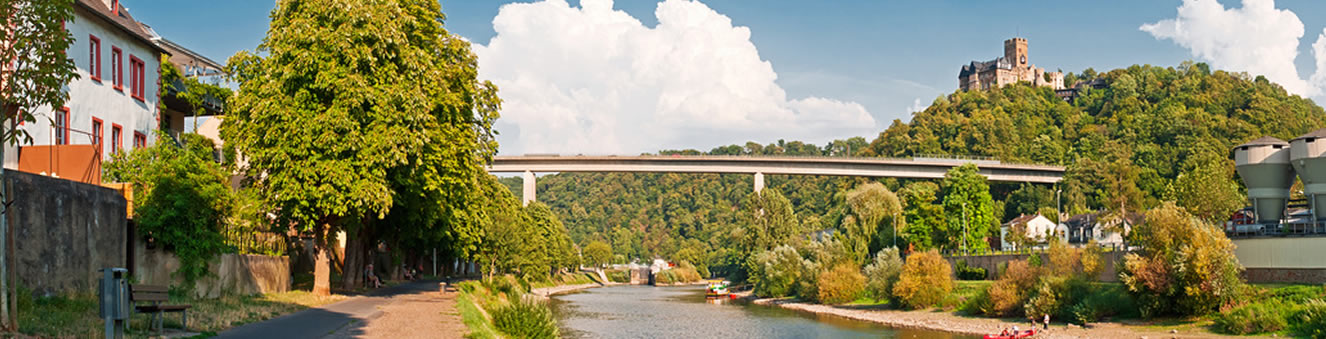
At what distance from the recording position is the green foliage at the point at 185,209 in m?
24.5

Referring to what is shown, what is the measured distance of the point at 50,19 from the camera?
48.4ft

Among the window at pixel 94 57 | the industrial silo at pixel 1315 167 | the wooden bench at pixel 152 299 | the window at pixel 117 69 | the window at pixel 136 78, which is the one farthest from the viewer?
the industrial silo at pixel 1315 167

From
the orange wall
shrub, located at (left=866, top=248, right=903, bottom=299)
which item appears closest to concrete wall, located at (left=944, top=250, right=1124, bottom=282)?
shrub, located at (left=866, top=248, right=903, bottom=299)

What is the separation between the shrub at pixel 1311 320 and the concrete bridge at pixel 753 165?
89.7 meters

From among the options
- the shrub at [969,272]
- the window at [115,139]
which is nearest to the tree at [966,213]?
the shrub at [969,272]

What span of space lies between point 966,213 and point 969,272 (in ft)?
57.8

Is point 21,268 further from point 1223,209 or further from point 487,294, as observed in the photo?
point 1223,209

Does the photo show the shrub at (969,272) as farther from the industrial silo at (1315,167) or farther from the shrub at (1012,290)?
the industrial silo at (1315,167)

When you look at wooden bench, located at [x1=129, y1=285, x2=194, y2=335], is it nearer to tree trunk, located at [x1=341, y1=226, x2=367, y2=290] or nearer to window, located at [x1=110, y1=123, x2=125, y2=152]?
tree trunk, located at [x1=341, y1=226, x2=367, y2=290]

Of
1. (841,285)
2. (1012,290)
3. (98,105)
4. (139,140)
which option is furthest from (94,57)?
(841,285)

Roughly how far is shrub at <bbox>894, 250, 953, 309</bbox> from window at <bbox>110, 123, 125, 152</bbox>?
1713 inches

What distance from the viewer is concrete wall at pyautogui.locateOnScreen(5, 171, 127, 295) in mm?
18203

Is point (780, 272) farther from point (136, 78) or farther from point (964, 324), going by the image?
point (136, 78)

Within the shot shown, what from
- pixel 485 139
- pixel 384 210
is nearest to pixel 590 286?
pixel 485 139
